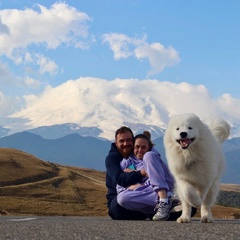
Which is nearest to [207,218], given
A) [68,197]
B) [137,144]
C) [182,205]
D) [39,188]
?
[182,205]

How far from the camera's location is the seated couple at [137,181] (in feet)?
28.2

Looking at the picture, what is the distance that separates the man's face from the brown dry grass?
35.0 metres

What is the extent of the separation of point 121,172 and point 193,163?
1.60 m

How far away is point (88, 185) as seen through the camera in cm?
7106

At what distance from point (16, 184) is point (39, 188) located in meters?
3.46

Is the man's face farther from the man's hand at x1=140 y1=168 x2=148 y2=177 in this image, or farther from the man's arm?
the man's hand at x1=140 y1=168 x2=148 y2=177

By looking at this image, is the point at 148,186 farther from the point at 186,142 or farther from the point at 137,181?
the point at 186,142

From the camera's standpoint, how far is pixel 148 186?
8.95m

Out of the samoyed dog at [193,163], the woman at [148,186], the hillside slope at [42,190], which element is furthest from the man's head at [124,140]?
the hillside slope at [42,190]

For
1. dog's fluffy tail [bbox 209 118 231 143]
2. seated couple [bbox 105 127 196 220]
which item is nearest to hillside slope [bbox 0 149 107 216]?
seated couple [bbox 105 127 196 220]

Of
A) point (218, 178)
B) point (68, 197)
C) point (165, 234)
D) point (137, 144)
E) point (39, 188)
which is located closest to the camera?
point (165, 234)

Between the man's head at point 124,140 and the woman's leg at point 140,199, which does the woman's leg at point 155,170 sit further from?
the man's head at point 124,140

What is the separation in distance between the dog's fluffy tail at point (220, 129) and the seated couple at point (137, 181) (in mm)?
1061

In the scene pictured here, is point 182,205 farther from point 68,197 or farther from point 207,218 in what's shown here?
point 68,197
